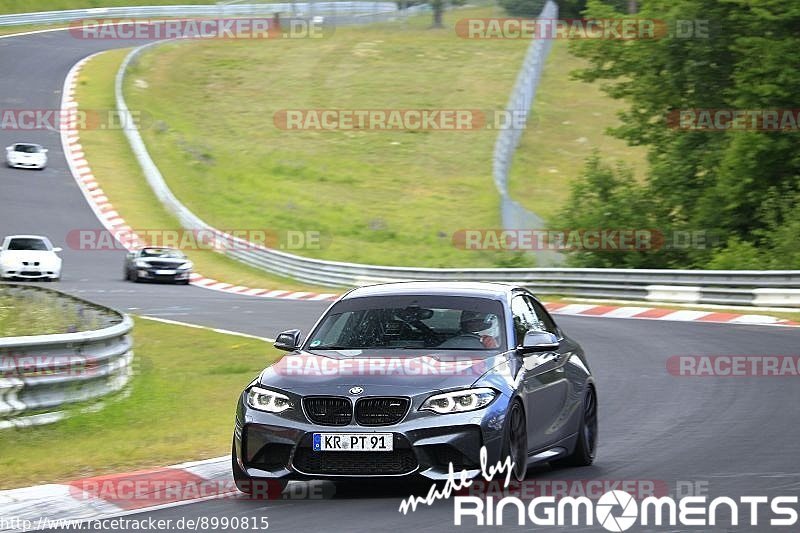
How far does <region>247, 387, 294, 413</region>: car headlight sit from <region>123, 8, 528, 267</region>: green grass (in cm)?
3042

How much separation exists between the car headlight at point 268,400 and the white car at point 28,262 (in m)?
25.3

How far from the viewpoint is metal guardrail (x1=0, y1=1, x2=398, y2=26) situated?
78.3 metres

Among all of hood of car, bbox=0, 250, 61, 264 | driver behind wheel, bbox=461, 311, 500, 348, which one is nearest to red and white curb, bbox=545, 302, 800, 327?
hood of car, bbox=0, 250, 61, 264

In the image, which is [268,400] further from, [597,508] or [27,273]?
[27,273]

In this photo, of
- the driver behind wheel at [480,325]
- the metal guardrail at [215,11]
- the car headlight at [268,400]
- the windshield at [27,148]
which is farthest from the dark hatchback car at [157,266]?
the metal guardrail at [215,11]

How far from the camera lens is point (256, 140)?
192 ft

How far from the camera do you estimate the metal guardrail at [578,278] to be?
2525 centimetres

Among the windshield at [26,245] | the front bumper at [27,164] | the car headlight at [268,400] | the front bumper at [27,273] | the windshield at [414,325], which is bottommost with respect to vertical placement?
the front bumper at [27,273]

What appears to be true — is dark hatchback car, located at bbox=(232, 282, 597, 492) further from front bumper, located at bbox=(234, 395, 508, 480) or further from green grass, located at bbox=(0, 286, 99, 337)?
green grass, located at bbox=(0, 286, 99, 337)

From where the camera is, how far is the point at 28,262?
33406 mm

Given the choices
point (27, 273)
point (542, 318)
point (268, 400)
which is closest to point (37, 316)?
point (542, 318)

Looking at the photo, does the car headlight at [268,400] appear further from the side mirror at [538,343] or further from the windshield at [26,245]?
the windshield at [26,245]

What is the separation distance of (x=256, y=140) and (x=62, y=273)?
23.3m

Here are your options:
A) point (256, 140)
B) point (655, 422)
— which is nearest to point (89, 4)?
point (256, 140)
